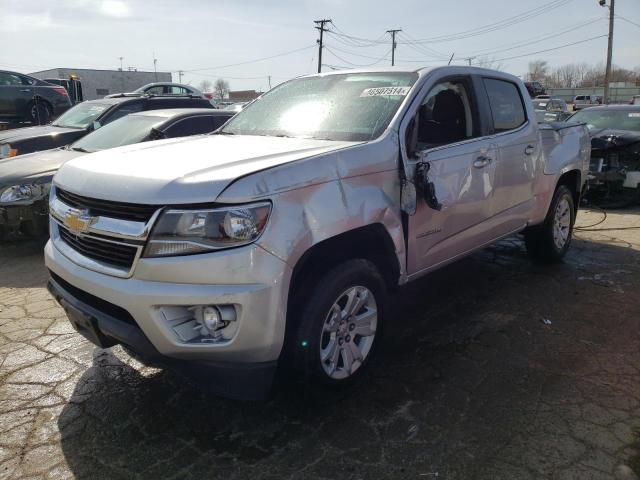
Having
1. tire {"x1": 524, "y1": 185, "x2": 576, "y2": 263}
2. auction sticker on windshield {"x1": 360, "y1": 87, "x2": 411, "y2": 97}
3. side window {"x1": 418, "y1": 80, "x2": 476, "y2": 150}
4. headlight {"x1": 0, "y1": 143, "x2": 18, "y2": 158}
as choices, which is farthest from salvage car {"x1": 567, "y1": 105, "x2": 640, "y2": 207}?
headlight {"x1": 0, "y1": 143, "x2": 18, "y2": 158}

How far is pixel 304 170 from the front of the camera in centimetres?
261

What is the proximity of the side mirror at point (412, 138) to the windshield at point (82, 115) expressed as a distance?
6215 mm

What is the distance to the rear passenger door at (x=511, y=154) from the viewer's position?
416 cm

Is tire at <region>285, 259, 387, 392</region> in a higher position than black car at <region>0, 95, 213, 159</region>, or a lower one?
lower

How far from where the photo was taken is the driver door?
3359 millimetres

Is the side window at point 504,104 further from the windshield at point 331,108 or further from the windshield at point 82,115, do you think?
the windshield at point 82,115

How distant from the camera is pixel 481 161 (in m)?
3.84

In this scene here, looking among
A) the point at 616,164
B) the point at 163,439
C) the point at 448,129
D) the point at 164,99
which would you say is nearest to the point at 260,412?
the point at 163,439

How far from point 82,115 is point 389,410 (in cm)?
730

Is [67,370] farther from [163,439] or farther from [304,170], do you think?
[304,170]

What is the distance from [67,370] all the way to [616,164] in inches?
325

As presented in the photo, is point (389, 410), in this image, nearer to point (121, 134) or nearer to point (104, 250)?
point (104, 250)

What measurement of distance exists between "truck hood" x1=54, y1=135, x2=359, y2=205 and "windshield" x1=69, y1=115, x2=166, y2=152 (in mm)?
3071

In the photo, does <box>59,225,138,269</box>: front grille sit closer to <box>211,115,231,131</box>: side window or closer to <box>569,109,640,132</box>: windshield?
<box>211,115,231,131</box>: side window
